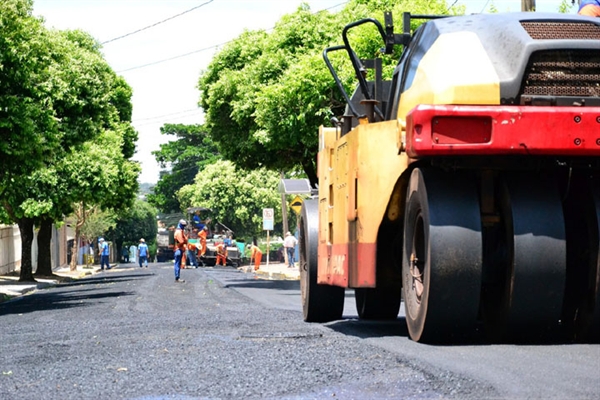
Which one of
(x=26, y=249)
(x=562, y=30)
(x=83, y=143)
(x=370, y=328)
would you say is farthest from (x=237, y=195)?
(x=562, y=30)

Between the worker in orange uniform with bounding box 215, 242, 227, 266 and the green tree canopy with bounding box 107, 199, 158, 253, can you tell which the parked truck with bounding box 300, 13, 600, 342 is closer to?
the worker in orange uniform with bounding box 215, 242, 227, 266

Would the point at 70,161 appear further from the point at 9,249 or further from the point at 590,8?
the point at 590,8

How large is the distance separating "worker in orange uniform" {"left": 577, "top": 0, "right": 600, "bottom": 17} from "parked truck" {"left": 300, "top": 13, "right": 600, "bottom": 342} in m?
1.10

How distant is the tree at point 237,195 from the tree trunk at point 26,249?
46.0 meters

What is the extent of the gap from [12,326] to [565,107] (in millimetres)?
9699

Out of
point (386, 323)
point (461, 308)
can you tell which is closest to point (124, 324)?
point (386, 323)

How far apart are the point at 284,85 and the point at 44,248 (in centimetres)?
2240

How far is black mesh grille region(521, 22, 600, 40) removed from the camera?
7.92 meters

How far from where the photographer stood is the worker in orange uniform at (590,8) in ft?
30.4

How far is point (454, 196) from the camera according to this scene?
782cm

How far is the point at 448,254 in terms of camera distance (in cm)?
766

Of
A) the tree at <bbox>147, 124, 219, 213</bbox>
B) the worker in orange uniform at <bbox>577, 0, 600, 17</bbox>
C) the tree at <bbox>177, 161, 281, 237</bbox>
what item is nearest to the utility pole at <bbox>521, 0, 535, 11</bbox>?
the worker in orange uniform at <bbox>577, 0, 600, 17</bbox>

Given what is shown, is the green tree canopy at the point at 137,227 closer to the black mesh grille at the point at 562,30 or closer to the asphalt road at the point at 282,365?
the asphalt road at the point at 282,365

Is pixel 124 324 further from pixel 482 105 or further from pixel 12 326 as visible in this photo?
pixel 482 105
